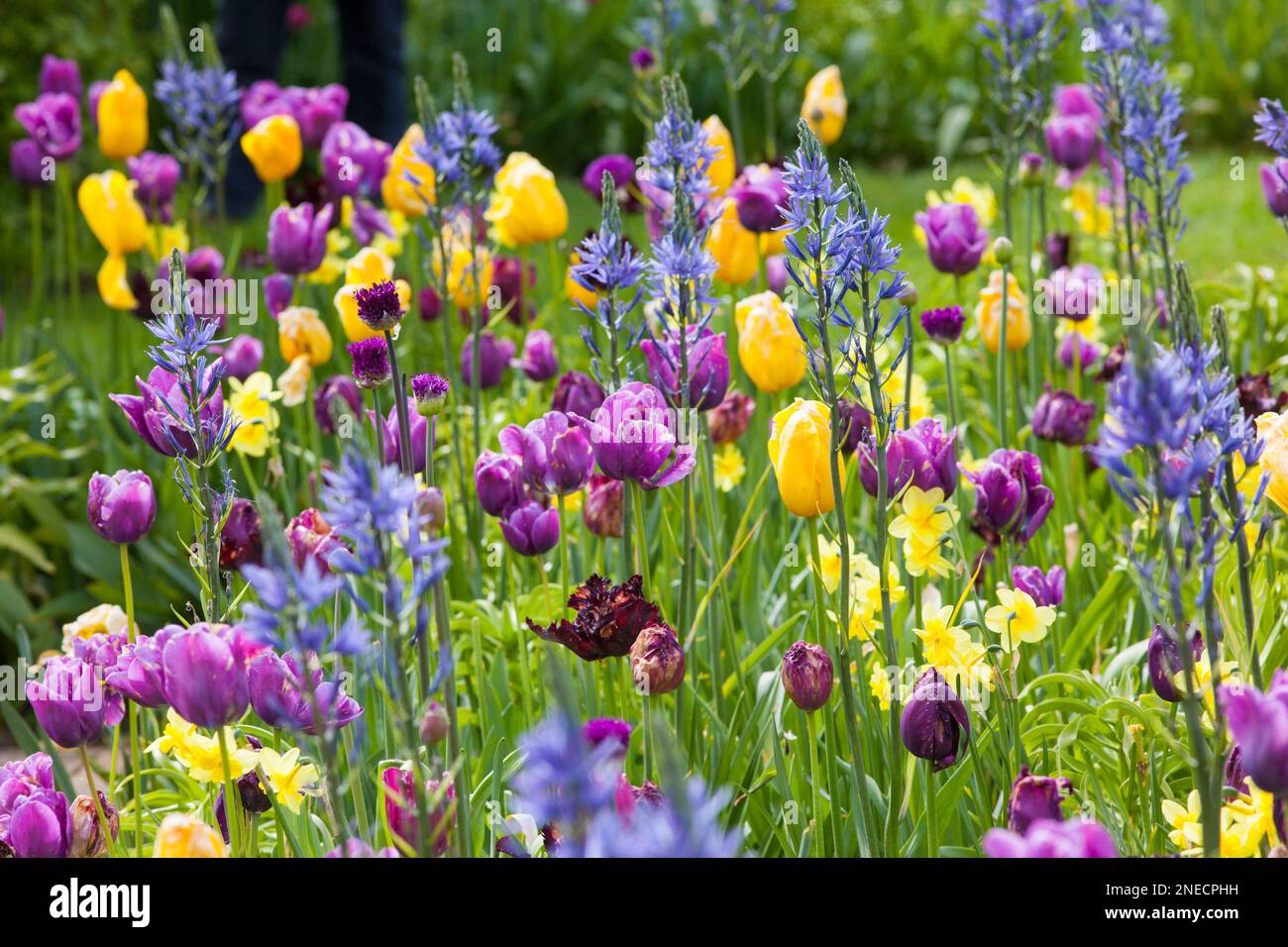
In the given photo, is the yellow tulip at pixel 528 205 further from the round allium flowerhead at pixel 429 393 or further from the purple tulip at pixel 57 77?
the purple tulip at pixel 57 77

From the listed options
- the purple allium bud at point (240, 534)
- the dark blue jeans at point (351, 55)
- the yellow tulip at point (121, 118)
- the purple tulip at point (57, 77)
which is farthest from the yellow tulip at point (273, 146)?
the dark blue jeans at point (351, 55)

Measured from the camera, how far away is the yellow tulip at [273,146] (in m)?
3.12

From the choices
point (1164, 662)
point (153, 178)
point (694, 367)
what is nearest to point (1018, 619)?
point (1164, 662)

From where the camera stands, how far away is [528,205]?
2.64 m

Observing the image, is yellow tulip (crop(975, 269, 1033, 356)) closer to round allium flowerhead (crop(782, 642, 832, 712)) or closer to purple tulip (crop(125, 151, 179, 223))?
round allium flowerhead (crop(782, 642, 832, 712))

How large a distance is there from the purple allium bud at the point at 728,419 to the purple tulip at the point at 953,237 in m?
0.41

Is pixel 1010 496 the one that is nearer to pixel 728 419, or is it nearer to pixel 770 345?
pixel 770 345

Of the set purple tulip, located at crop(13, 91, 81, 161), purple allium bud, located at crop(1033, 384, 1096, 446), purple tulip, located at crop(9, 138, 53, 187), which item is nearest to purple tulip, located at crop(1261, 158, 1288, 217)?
purple allium bud, located at crop(1033, 384, 1096, 446)

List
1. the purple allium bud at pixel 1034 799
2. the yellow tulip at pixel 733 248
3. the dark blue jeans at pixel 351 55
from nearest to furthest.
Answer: the purple allium bud at pixel 1034 799
the yellow tulip at pixel 733 248
the dark blue jeans at pixel 351 55

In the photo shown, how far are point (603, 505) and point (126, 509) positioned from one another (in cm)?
62
